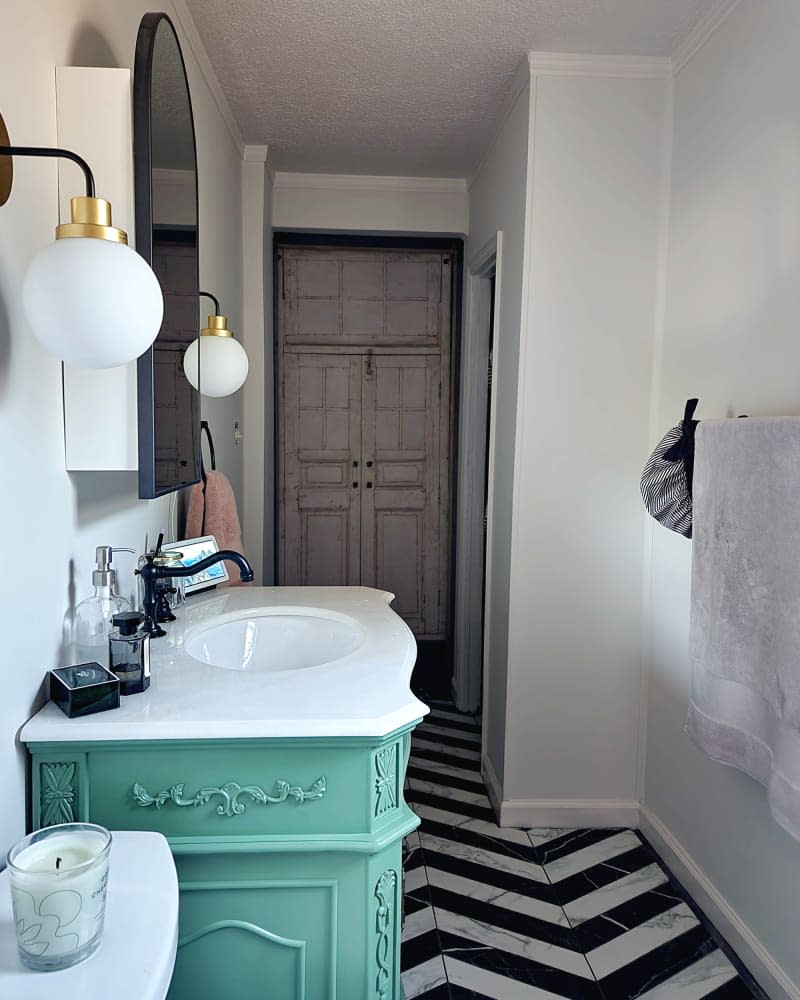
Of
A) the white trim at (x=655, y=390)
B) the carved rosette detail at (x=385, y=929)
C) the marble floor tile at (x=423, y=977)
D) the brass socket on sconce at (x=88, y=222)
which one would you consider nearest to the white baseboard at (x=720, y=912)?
the white trim at (x=655, y=390)

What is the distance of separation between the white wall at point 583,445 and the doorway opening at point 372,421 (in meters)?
1.33

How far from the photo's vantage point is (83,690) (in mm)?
1162

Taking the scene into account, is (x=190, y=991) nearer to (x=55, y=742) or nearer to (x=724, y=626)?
(x=55, y=742)

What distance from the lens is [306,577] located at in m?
3.99

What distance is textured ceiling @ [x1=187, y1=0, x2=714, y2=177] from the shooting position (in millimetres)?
2086

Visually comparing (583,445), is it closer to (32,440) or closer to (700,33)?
(700,33)

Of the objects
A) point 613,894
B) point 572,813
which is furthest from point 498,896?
point 572,813

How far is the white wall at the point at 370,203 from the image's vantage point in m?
3.54

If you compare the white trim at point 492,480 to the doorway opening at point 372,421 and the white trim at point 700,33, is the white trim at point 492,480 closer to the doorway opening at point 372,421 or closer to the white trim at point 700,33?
the white trim at point 700,33

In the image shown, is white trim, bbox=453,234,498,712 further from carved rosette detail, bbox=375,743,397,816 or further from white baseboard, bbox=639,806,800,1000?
carved rosette detail, bbox=375,743,397,816

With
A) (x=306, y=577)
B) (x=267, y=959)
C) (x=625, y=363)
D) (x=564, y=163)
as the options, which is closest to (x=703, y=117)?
(x=564, y=163)

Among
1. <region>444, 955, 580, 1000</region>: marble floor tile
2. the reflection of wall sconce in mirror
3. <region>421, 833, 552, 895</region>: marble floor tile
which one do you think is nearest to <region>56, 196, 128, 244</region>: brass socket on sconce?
the reflection of wall sconce in mirror

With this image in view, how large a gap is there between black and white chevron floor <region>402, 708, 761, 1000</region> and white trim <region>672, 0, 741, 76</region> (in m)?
2.30

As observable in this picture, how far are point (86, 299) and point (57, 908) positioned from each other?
2.24 feet
